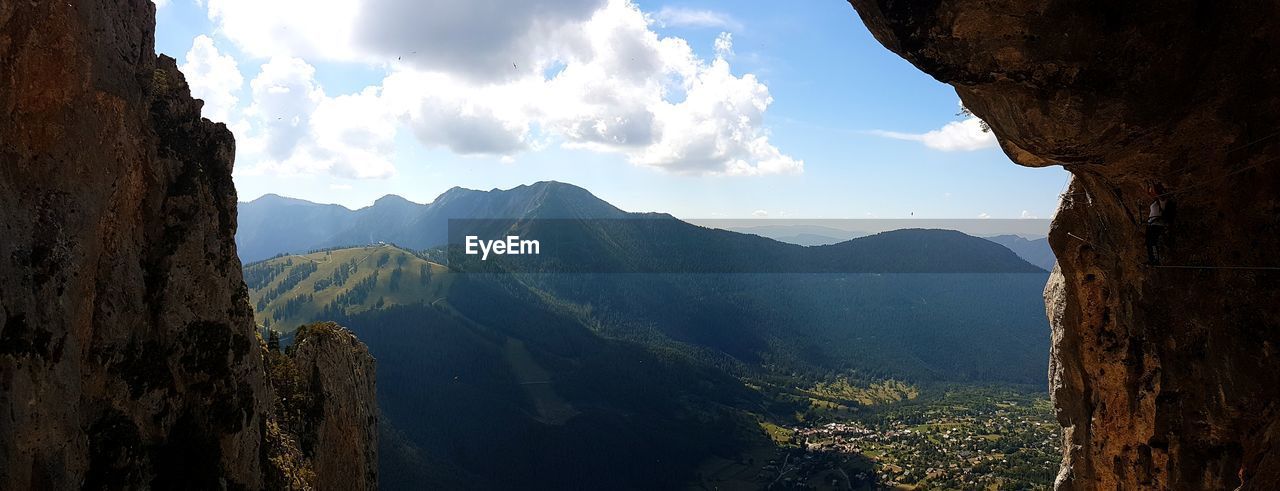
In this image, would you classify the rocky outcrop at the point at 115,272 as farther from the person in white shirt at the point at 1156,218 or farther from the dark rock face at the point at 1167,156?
the person in white shirt at the point at 1156,218

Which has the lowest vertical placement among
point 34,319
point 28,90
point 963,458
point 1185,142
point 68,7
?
point 963,458

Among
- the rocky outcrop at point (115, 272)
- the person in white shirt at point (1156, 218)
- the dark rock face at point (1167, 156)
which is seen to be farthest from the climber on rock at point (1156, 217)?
the rocky outcrop at point (115, 272)

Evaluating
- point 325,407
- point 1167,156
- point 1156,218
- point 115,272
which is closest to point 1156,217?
point 1156,218

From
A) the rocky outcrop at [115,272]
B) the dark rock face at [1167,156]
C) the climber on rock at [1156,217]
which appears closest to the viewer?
the dark rock face at [1167,156]

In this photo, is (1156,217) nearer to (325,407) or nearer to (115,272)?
(115,272)

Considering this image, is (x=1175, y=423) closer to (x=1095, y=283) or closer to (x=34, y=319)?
(x=1095, y=283)

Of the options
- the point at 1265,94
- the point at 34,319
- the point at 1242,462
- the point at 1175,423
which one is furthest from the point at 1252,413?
the point at 34,319

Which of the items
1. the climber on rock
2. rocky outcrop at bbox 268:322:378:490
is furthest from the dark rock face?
rocky outcrop at bbox 268:322:378:490
